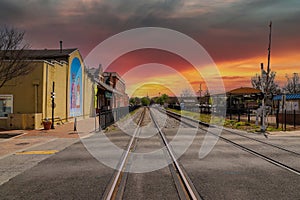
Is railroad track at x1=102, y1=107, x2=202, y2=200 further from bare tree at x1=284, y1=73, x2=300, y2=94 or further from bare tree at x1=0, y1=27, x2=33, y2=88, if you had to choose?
bare tree at x1=284, y1=73, x2=300, y2=94

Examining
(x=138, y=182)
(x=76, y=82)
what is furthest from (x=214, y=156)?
(x=76, y=82)

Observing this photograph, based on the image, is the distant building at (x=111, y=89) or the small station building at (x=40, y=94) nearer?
the small station building at (x=40, y=94)

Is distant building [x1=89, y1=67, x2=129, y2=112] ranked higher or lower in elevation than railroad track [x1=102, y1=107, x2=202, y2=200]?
higher

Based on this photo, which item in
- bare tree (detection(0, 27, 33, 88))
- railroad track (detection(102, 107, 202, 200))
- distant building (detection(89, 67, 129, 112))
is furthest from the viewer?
distant building (detection(89, 67, 129, 112))

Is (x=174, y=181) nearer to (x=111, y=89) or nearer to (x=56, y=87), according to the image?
(x=56, y=87)

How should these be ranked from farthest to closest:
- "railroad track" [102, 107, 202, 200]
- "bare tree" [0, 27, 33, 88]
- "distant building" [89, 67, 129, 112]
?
"distant building" [89, 67, 129, 112] < "bare tree" [0, 27, 33, 88] < "railroad track" [102, 107, 202, 200]

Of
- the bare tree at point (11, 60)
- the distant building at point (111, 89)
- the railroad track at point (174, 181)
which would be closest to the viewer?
the railroad track at point (174, 181)

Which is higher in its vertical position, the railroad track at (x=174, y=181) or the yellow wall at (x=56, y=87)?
the yellow wall at (x=56, y=87)

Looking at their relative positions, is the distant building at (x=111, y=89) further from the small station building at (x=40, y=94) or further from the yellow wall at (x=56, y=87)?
the yellow wall at (x=56, y=87)

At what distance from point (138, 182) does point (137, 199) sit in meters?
1.38

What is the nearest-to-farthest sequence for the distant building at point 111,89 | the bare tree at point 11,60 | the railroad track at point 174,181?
the railroad track at point 174,181 → the bare tree at point 11,60 → the distant building at point 111,89

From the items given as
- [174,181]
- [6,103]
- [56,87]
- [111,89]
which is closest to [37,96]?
[6,103]

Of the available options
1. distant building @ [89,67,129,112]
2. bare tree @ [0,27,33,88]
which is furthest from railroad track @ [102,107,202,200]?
distant building @ [89,67,129,112]

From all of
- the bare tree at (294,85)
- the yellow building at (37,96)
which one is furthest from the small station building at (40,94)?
the bare tree at (294,85)
